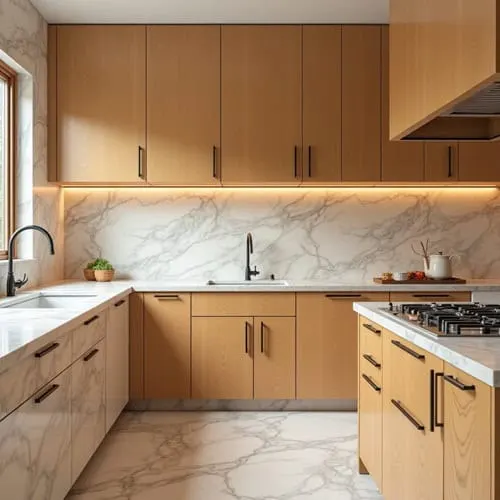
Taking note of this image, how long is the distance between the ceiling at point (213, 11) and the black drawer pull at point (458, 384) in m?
2.86

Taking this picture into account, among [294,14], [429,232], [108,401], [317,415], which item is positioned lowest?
[317,415]

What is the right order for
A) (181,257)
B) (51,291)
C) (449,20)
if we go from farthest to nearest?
(181,257)
(51,291)
(449,20)

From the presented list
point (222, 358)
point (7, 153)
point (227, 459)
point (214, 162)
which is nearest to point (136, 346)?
point (222, 358)

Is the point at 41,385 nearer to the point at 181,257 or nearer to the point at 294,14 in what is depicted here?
the point at 181,257

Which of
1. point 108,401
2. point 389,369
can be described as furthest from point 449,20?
point 108,401

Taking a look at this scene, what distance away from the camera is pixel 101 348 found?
3.24 metres

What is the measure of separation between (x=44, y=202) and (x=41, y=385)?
7.46 feet

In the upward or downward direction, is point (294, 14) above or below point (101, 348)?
above

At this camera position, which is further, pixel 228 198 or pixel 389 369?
pixel 228 198

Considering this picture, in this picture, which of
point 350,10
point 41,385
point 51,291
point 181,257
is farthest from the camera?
point 181,257

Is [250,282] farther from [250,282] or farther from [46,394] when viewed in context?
[46,394]

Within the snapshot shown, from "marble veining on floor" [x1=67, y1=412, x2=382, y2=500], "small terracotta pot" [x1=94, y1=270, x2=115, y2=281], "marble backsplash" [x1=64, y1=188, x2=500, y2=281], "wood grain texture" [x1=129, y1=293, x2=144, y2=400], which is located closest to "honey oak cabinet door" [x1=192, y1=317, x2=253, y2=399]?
"marble veining on floor" [x1=67, y1=412, x2=382, y2=500]

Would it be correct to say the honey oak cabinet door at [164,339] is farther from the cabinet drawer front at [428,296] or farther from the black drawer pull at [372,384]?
the black drawer pull at [372,384]

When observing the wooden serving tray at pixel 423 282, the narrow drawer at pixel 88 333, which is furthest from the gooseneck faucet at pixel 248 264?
the narrow drawer at pixel 88 333
